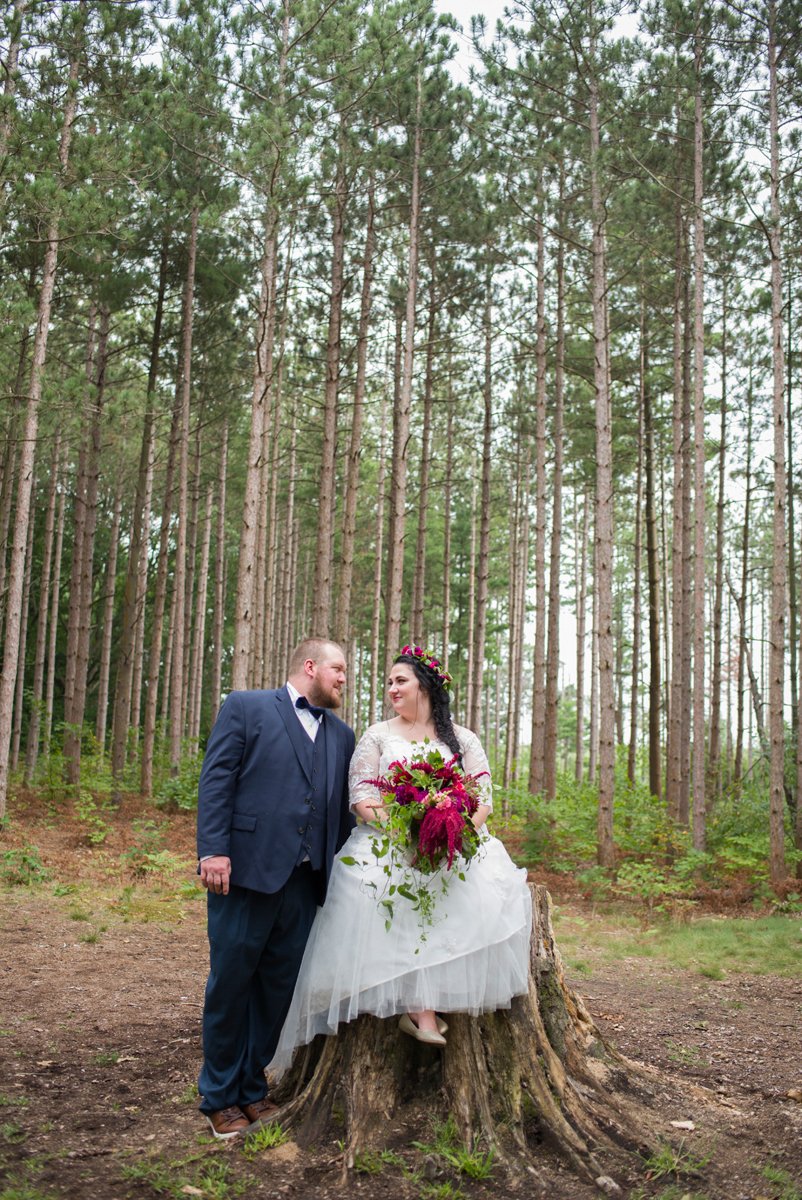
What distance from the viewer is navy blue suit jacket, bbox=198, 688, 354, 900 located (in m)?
3.85

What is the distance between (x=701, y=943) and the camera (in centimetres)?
880

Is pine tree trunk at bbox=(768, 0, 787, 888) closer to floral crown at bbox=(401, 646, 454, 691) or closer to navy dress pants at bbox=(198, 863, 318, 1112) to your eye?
floral crown at bbox=(401, 646, 454, 691)

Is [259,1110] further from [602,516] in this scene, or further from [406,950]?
[602,516]

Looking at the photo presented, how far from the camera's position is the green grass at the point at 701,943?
26.3ft

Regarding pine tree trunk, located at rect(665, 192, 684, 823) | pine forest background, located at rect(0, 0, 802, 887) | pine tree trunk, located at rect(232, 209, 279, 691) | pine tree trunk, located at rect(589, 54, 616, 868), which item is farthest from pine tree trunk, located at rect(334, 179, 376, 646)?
pine tree trunk, located at rect(665, 192, 684, 823)

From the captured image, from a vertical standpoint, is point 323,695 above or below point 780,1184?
above

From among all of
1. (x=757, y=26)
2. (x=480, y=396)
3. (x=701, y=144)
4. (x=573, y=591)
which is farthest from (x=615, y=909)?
(x=573, y=591)

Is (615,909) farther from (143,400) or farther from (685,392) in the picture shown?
(143,400)

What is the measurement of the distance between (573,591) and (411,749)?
3592 cm

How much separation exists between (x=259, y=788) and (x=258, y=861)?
305 mm

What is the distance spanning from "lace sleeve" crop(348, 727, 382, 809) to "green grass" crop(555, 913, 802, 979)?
4.52m

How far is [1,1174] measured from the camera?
3.31 m

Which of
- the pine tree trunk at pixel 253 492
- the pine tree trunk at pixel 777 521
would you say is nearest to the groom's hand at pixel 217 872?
the pine tree trunk at pixel 253 492

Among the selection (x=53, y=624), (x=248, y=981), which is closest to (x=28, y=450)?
(x=248, y=981)
